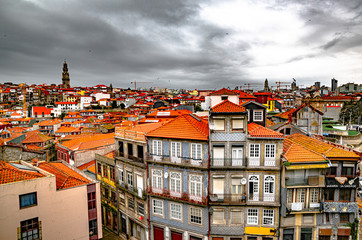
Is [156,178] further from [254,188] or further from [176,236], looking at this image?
[254,188]

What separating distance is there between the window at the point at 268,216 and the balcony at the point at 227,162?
4880 millimetres

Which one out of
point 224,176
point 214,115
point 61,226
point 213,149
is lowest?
point 61,226

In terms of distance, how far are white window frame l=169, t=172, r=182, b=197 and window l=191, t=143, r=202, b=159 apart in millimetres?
2411

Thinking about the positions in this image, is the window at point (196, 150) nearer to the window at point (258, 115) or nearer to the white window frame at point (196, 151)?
the white window frame at point (196, 151)

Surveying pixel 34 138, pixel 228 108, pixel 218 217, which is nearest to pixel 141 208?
pixel 218 217

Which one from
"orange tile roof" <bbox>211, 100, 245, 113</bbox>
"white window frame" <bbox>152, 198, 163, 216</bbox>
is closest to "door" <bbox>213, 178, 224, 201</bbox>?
"white window frame" <bbox>152, 198, 163, 216</bbox>

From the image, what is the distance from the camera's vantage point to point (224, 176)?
789 inches

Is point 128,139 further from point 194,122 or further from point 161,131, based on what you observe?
point 194,122

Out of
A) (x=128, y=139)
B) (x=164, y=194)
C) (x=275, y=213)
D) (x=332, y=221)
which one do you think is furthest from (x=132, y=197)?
(x=332, y=221)

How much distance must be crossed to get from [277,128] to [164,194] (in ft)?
57.2

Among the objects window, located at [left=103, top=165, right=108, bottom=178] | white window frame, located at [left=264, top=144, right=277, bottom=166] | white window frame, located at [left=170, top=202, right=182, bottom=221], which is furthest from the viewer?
window, located at [left=103, top=165, right=108, bottom=178]

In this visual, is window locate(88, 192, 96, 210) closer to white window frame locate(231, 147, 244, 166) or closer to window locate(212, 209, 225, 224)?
window locate(212, 209, 225, 224)

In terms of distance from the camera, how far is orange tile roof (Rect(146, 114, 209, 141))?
67.5ft

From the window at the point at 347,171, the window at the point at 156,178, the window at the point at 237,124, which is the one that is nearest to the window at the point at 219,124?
the window at the point at 237,124
